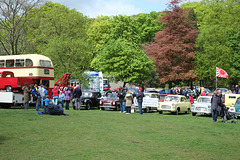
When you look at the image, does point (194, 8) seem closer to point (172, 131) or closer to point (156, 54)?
point (156, 54)

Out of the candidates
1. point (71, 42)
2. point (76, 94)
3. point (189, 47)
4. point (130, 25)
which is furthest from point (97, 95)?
point (130, 25)

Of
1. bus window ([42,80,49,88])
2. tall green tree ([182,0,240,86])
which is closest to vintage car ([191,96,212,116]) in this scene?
bus window ([42,80,49,88])

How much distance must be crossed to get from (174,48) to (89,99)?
26.7 metres

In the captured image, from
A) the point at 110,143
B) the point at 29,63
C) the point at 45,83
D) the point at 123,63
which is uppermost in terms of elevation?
the point at 123,63

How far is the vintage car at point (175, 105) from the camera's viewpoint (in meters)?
26.0

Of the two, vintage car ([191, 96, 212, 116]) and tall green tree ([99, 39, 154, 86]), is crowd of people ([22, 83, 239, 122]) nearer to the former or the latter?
vintage car ([191, 96, 212, 116])

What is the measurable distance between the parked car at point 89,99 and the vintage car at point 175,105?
6.94 metres

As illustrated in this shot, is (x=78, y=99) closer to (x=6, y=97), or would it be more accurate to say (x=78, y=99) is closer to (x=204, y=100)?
(x=6, y=97)

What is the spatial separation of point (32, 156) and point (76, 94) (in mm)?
18352

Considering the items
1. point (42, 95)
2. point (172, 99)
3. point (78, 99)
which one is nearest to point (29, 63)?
point (78, 99)

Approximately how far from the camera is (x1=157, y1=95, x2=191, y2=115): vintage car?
25953mm

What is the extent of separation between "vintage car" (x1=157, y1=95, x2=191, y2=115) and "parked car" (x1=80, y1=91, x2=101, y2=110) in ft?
22.8

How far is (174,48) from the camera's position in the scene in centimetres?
5416

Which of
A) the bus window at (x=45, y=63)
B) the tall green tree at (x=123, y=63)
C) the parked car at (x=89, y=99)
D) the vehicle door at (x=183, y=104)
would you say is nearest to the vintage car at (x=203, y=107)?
the vehicle door at (x=183, y=104)
